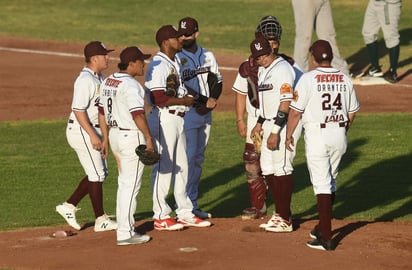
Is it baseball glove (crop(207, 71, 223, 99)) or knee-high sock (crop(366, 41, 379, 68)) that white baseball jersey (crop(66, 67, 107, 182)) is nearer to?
baseball glove (crop(207, 71, 223, 99))

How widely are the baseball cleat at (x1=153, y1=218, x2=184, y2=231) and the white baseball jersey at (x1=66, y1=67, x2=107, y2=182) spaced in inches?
33.9

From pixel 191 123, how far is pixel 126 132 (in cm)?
182

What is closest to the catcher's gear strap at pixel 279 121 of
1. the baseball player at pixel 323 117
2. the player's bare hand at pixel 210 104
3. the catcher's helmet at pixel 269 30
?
the baseball player at pixel 323 117

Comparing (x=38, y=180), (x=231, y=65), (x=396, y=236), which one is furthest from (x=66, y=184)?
(x=231, y=65)

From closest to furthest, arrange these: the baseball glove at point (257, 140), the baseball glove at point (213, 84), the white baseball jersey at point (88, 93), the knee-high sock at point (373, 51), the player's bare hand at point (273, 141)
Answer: the player's bare hand at point (273, 141) < the white baseball jersey at point (88, 93) < the baseball glove at point (257, 140) < the baseball glove at point (213, 84) < the knee-high sock at point (373, 51)

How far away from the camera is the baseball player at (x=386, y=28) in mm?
20969

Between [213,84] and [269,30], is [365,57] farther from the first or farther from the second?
[269,30]

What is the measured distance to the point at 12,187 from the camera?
15.4 m

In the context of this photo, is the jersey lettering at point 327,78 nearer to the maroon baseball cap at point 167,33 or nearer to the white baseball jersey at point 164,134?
the white baseball jersey at point 164,134

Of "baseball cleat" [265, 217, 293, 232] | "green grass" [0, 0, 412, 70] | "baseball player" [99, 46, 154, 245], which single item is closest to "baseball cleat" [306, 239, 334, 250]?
"baseball cleat" [265, 217, 293, 232]

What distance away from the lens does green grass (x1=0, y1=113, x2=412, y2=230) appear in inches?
555

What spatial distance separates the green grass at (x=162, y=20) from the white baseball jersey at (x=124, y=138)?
13346mm

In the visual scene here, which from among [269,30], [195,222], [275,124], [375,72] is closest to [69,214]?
[195,222]

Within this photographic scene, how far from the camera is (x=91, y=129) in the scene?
12.1 meters
